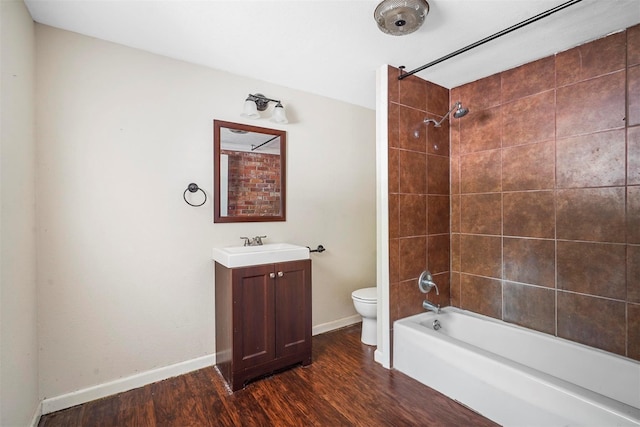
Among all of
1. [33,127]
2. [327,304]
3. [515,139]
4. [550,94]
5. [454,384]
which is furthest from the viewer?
[327,304]

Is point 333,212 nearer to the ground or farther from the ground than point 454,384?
farther from the ground

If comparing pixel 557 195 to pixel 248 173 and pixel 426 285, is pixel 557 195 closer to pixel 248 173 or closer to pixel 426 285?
pixel 426 285

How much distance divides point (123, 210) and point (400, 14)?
6.80 ft

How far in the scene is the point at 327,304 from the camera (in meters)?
2.98

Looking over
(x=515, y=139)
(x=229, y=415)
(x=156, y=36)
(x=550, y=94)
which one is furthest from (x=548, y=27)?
(x=229, y=415)

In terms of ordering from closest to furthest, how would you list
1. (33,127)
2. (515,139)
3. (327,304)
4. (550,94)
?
(33,127) < (550,94) < (515,139) < (327,304)

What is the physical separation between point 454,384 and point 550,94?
2.10 meters

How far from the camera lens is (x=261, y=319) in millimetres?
2117

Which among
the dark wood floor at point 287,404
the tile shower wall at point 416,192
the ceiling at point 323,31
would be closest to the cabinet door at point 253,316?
the dark wood floor at point 287,404

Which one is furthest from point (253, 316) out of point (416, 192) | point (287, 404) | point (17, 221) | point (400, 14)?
point (400, 14)

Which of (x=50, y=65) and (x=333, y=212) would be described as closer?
(x=50, y=65)

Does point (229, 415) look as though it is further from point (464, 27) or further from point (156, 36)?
point (464, 27)

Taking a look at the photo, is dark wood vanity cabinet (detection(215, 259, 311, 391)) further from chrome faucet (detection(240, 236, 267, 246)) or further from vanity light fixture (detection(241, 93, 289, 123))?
vanity light fixture (detection(241, 93, 289, 123))

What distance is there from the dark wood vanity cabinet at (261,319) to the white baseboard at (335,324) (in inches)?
22.3
